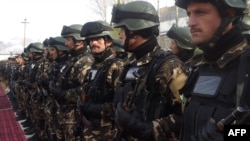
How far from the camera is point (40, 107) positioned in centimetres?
756

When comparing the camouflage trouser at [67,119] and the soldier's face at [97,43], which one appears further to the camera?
the camouflage trouser at [67,119]

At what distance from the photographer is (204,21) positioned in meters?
2.00

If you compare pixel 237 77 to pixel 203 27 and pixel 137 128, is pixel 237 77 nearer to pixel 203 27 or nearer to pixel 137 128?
pixel 203 27

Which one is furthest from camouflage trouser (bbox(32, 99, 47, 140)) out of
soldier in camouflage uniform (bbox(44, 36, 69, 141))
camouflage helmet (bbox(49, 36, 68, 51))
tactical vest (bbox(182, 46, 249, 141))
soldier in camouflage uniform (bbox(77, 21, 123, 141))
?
tactical vest (bbox(182, 46, 249, 141))

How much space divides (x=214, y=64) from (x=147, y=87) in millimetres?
705

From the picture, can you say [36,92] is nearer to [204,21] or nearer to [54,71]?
[54,71]

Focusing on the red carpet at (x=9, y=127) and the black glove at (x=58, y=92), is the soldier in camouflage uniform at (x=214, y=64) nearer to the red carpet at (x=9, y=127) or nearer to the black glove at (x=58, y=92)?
the black glove at (x=58, y=92)

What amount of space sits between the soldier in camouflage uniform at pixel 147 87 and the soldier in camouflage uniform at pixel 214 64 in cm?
35

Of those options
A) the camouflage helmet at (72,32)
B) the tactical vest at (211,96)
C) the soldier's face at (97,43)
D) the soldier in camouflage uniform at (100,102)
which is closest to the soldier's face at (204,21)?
the tactical vest at (211,96)

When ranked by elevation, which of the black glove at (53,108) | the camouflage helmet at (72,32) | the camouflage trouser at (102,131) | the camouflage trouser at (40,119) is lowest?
the camouflage trouser at (40,119)

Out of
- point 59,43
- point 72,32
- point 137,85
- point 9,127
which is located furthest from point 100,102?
point 9,127

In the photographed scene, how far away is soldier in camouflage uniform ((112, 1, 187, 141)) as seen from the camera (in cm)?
244

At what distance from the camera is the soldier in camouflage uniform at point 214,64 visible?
1765 millimetres

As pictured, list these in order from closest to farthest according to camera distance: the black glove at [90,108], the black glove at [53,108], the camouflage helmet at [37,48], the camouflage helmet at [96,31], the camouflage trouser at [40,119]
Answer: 1. the black glove at [90,108]
2. the camouflage helmet at [96,31]
3. the black glove at [53,108]
4. the camouflage trouser at [40,119]
5. the camouflage helmet at [37,48]
